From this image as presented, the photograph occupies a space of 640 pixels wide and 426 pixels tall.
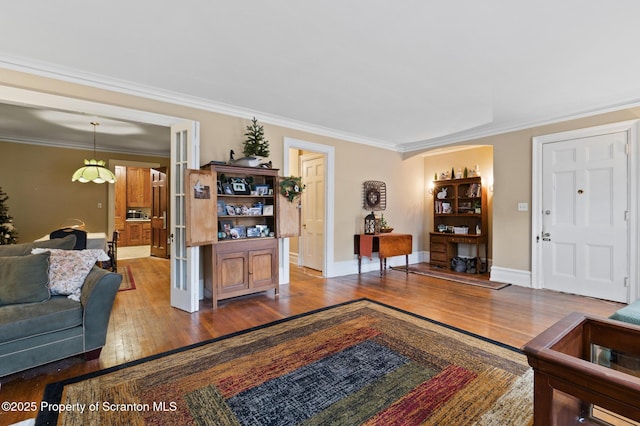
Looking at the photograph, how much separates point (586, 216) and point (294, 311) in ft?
13.9

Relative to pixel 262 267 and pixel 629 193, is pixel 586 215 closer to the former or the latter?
pixel 629 193

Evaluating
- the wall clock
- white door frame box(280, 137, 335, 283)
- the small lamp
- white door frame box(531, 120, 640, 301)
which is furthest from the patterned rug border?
white door frame box(531, 120, 640, 301)

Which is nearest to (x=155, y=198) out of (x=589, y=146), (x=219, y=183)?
(x=219, y=183)

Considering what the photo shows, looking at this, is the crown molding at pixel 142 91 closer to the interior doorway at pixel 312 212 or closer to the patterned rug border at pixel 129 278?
the interior doorway at pixel 312 212

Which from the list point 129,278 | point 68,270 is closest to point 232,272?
point 68,270

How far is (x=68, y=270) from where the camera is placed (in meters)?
2.43

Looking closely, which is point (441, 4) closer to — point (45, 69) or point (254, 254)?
point (254, 254)

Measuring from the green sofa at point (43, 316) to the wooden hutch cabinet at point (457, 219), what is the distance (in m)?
5.58

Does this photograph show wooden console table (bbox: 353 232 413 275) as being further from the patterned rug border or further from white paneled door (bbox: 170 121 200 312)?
the patterned rug border

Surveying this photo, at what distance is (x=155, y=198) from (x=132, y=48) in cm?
563

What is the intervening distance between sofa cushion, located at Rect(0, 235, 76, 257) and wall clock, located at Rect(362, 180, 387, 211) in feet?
14.4

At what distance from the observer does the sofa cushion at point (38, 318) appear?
1950mm

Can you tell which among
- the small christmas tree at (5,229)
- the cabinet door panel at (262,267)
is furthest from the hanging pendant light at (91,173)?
the cabinet door panel at (262,267)

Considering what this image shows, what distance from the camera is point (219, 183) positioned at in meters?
3.70
